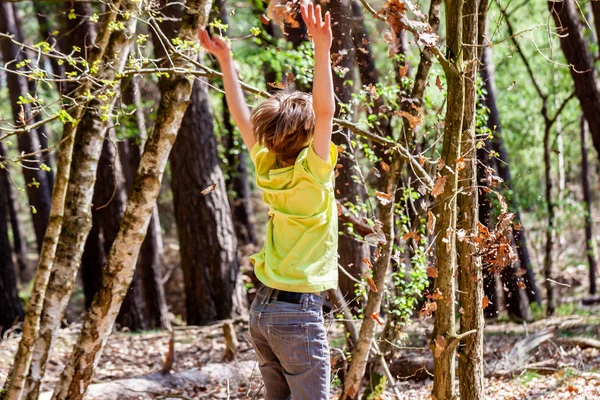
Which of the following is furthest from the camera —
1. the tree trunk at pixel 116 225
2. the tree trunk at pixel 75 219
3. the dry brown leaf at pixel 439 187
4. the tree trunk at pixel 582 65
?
the tree trunk at pixel 116 225

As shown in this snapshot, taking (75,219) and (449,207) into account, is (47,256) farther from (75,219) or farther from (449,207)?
(449,207)

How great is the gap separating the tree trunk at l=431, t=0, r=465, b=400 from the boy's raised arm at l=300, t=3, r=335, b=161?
1013 millimetres

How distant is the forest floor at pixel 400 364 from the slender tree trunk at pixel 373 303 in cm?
31

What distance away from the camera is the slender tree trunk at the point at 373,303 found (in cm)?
449

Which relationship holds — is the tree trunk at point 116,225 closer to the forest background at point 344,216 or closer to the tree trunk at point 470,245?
the forest background at point 344,216

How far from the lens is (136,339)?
390 inches

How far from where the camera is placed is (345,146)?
4.78 meters

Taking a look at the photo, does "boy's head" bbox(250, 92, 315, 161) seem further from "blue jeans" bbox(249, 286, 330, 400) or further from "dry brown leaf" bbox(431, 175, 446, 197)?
"dry brown leaf" bbox(431, 175, 446, 197)

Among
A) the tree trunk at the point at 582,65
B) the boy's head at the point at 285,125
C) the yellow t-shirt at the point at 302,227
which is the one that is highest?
the tree trunk at the point at 582,65

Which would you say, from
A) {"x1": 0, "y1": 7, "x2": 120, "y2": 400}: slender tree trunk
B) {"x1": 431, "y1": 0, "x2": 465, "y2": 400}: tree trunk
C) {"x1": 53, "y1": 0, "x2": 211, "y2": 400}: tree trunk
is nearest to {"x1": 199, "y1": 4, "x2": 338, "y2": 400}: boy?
{"x1": 431, "y1": 0, "x2": 465, "y2": 400}: tree trunk

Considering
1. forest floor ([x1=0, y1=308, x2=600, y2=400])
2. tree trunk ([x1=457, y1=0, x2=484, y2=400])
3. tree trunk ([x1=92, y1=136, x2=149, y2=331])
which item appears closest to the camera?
tree trunk ([x1=457, y1=0, x2=484, y2=400])

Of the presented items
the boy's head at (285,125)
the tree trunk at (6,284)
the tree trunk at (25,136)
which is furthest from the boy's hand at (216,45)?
the tree trunk at (25,136)

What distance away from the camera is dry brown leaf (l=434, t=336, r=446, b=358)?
3.58m

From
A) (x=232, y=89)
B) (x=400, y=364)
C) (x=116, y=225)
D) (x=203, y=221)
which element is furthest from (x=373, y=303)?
(x=116, y=225)
